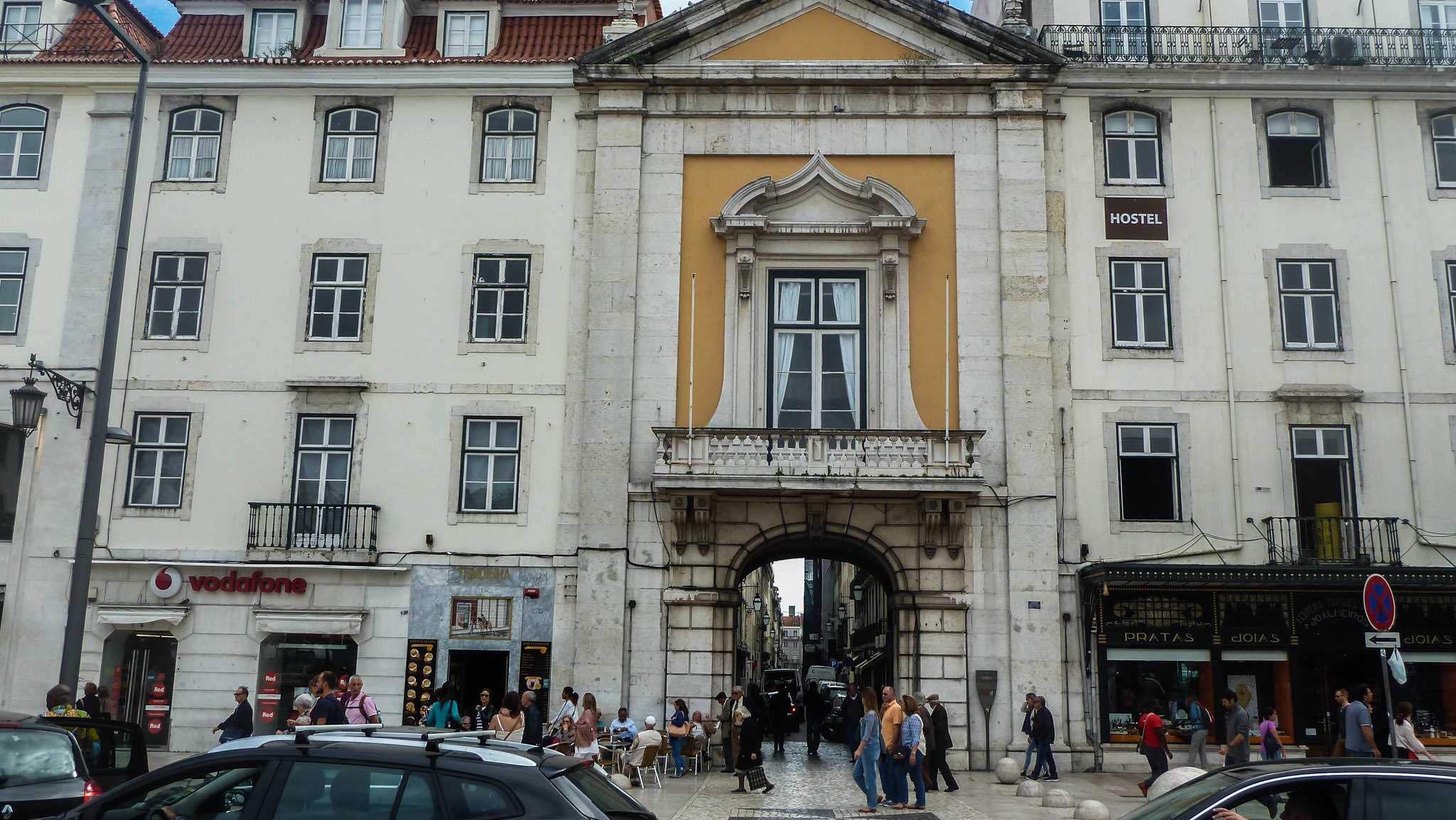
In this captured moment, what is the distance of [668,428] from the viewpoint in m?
21.9

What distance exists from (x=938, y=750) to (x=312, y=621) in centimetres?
1188

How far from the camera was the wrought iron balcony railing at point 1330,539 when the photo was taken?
72.5ft

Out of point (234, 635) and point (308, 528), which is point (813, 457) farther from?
point (234, 635)

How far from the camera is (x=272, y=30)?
84.2 ft

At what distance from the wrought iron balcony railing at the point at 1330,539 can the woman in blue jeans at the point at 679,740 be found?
36.8ft

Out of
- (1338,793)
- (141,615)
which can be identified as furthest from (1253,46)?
(141,615)

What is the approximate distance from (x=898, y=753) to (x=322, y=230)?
15.8 metres

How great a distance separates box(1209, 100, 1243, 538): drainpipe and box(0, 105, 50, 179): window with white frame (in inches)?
954

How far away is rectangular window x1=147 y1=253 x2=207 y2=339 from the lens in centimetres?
2420

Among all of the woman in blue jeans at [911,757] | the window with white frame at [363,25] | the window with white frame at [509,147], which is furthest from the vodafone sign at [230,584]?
the woman in blue jeans at [911,757]

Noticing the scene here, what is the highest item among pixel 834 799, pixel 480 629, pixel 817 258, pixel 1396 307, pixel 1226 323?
pixel 817 258

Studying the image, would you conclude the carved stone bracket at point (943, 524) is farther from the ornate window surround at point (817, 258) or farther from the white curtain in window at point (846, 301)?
the white curtain in window at point (846, 301)

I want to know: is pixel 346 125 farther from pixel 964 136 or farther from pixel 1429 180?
pixel 1429 180

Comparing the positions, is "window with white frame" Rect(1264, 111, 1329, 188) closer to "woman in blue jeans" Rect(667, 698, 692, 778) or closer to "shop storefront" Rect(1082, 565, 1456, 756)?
"shop storefront" Rect(1082, 565, 1456, 756)
